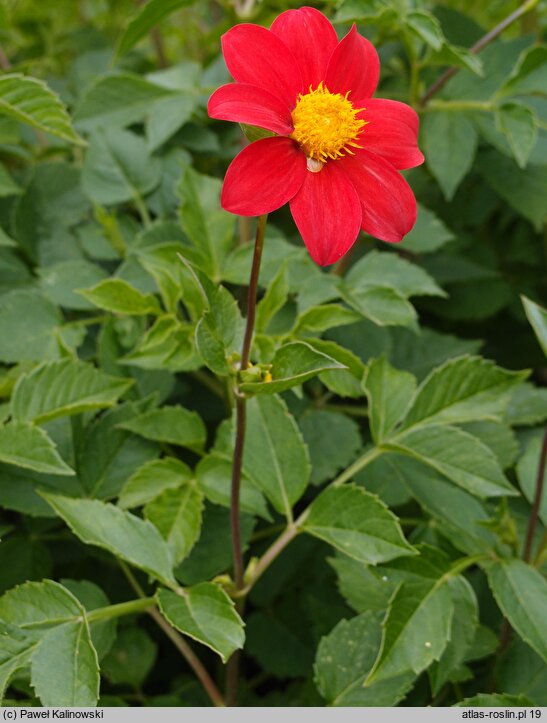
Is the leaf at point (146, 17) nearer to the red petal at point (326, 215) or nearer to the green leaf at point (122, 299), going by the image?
the green leaf at point (122, 299)

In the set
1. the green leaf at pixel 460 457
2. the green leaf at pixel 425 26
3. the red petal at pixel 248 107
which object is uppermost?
the green leaf at pixel 425 26

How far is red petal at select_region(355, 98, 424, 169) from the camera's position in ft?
2.09

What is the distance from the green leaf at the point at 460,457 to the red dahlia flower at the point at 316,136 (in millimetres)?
257

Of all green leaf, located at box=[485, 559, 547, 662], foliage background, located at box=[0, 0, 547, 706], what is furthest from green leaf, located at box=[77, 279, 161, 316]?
green leaf, located at box=[485, 559, 547, 662]

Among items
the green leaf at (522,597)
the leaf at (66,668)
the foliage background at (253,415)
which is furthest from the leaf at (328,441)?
the leaf at (66,668)

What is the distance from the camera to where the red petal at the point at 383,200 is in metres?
0.61

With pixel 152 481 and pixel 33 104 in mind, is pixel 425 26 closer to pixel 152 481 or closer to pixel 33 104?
pixel 33 104

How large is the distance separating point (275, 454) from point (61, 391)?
23cm

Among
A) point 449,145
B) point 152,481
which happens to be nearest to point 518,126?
point 449,145

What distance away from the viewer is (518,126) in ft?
3.23

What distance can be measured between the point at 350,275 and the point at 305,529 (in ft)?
1.18

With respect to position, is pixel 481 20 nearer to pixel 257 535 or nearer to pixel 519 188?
pixel 519 188

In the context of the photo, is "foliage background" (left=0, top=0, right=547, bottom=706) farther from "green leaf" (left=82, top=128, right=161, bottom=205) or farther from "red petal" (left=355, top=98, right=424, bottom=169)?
"red petal" (left=355, top=98, right=424, bottom=169)

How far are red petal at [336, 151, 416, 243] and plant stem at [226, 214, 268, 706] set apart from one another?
0.28ft
